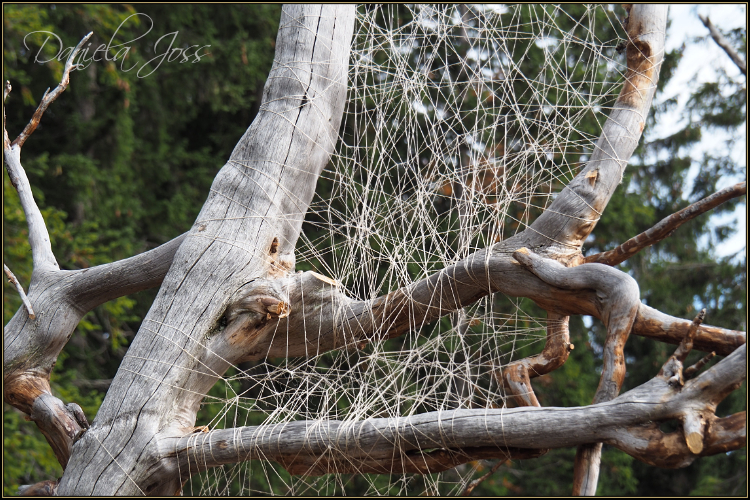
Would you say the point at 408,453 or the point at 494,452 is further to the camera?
the point at 408,453

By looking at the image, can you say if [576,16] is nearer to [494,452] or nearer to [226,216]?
[226,216]

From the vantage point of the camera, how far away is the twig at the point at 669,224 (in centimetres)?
201

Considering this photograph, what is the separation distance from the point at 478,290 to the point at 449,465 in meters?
0.65

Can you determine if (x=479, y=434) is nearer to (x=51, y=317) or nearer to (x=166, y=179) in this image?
(x=51, y=317)

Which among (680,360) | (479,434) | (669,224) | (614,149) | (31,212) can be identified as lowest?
(479,434)

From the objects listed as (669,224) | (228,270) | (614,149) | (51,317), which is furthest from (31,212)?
(669,224)

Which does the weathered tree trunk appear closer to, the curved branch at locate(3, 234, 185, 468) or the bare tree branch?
the curved branch at locate(3, 234, 185, 468)

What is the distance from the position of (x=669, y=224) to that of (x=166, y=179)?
19.5 feet

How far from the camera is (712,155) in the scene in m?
8.54

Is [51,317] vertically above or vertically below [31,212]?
below

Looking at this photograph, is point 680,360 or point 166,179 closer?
point 680,360

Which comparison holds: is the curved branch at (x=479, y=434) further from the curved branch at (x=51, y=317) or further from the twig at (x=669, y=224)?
the curved branch at (x=51, y=317)

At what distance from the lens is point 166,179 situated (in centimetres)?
716

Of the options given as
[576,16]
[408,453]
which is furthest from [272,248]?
[576,16]
